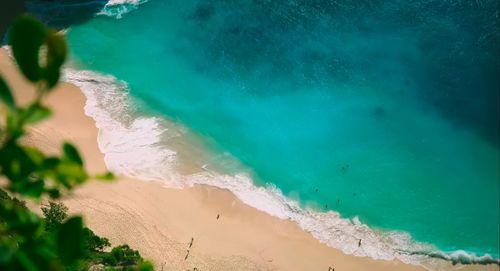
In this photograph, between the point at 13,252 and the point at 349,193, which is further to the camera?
the point at 349,193

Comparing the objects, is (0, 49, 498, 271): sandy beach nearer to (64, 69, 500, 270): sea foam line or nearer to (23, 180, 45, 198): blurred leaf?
(64, 69, 500, 270): sea foam line

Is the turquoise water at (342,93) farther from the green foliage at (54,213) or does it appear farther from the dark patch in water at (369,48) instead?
the green foliage at (54,213)

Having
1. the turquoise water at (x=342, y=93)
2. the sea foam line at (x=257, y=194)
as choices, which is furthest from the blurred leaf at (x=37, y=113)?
the turquoise water at (x=342, y=93)

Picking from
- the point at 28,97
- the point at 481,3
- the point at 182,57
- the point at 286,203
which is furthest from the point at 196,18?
the point at 481,3

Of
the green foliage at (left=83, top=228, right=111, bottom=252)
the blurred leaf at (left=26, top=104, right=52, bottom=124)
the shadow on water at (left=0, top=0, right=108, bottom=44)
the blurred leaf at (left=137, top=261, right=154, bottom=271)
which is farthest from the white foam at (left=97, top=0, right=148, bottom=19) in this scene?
the blurred leaf at (left=26, top=104, right=52, bottom=124)

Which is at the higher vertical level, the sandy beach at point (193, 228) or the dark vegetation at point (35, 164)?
the dark vegetation at point (35, 164)

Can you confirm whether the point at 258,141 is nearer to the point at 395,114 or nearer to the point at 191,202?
the point at 191,202
